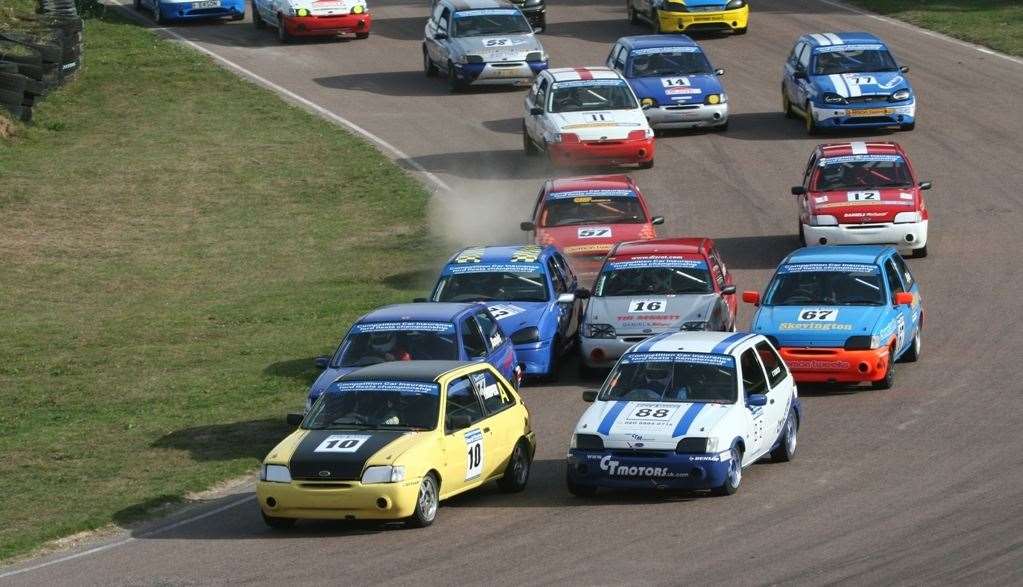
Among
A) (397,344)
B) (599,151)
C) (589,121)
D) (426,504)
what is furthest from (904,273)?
(589,121)

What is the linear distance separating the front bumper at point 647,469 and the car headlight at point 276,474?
261 centimetres

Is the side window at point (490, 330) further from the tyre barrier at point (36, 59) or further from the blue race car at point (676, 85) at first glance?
the tyre barrier at point (36, 59)

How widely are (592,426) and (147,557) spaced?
13.4ft

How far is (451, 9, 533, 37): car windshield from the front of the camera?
133 ft

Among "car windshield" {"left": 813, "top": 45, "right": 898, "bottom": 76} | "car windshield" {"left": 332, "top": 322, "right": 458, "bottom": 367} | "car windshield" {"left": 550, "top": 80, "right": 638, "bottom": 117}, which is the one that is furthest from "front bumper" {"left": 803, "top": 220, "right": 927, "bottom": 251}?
"car windshield" {"left": 332, "top": 322, "right": 458, "bottom": 367}

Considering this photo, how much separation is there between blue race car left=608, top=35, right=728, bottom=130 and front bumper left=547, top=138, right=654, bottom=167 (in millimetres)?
2722

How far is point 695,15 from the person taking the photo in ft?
143

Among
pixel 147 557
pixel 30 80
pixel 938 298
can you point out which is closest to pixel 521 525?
pixel 147 557

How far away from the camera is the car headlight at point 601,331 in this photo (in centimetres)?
2217

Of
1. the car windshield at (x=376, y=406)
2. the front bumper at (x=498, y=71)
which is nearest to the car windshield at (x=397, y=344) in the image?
the car windshield at (x=376, y=406)

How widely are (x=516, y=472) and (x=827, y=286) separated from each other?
6.42 metres

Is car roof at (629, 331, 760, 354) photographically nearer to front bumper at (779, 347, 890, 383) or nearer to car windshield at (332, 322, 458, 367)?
car windshield at (332, 322, 458, 367)

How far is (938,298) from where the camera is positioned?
1008 inches

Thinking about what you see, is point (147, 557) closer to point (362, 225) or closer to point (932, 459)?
point (932, 459)
